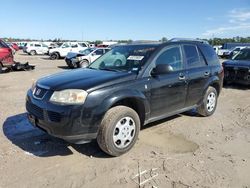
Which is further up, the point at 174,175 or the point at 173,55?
the point at 173,55

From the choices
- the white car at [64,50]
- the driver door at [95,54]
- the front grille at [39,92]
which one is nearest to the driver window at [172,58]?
the front grille at [39,92]

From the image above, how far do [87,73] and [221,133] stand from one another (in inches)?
116

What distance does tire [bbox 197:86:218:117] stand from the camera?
6703 mm

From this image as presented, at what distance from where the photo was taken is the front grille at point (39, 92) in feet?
14.8

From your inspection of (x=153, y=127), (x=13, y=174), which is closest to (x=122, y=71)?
(x=153, y=127)

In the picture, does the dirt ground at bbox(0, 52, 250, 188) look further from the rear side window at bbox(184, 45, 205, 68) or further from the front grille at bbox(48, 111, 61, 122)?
the rear side window at bbox(184, 45, 205, 68)

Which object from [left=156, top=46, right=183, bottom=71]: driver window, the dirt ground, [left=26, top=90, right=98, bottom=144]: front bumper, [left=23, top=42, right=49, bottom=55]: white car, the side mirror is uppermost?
[left=156, top=46, right=183, bottom=71]: driver window

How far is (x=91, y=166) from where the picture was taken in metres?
4.26

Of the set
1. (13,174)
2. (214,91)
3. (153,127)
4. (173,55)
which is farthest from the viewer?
(214,91)

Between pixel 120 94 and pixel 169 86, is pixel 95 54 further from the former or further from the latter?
pixel 120 94

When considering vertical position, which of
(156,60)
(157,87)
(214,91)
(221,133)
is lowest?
(221,133)

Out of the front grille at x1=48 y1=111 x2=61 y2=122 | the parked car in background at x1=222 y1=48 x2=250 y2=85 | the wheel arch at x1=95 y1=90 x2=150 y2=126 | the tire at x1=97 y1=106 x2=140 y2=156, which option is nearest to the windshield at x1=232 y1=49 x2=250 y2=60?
the parked car in background at x1=222 y1=48 x2=250 y2=85

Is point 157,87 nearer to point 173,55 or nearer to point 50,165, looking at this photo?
point 173,55

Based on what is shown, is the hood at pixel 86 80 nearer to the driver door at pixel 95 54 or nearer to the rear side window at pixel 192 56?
the rear side window at pixel 192 56
